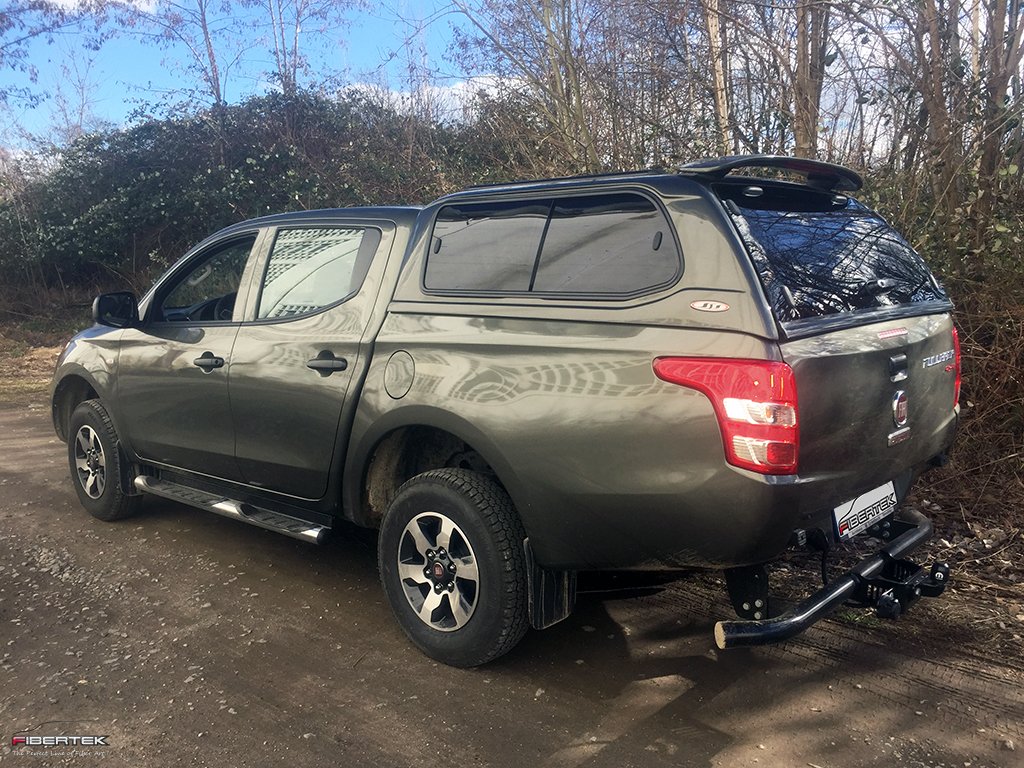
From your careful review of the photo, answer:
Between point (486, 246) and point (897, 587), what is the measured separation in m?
2.06

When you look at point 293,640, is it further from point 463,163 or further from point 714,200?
point 463,163

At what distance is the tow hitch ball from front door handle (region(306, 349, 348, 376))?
226 centimetres

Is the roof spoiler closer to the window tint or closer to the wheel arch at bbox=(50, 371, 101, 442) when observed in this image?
the window tint

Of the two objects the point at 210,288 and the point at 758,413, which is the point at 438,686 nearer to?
the point at 758,413

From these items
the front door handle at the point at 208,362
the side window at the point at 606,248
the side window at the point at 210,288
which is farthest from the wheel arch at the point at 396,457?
the side window at the point at 210,288

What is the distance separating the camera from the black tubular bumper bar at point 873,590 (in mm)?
2721

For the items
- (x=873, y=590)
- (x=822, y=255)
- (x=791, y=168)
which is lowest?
(x=873, y=590)

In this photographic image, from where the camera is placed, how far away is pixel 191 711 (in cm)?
305

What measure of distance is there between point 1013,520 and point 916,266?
1944 mm

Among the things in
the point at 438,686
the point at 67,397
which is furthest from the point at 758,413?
the point at 67,397

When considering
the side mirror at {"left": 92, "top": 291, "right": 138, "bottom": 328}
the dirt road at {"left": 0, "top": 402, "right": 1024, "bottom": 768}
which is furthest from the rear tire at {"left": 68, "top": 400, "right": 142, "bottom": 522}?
the dirt road at {"left": 0, "top": 402, "right": 1024, "bottom": 768}

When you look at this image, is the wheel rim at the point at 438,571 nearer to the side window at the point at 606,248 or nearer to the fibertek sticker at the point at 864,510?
the side window at the point at 606,248

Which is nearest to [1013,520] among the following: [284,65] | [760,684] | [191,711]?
[760,684]

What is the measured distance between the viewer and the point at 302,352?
384 centimetres
